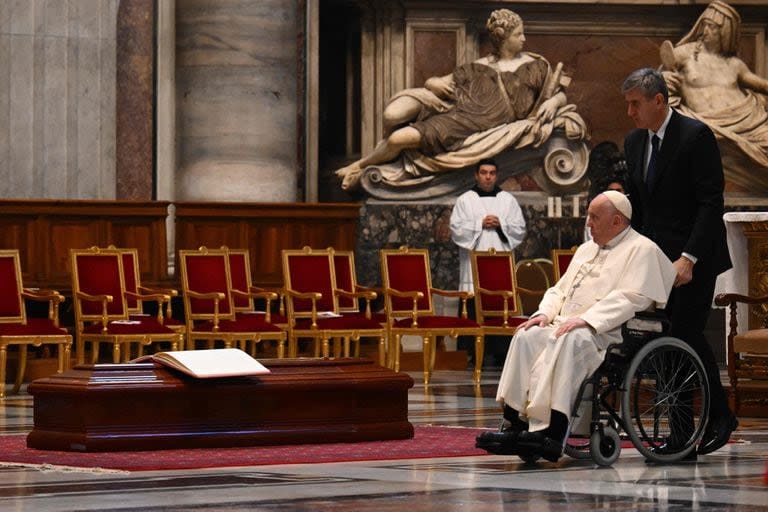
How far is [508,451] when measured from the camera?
642 cm

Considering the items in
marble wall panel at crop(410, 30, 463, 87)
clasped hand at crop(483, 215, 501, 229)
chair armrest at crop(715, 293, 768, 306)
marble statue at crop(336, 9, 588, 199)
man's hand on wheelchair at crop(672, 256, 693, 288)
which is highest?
marble wall panel at crop(410, 30, 463, 87)

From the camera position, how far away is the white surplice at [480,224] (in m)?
14.5

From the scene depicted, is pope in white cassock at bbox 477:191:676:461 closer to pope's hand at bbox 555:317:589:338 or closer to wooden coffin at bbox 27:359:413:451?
pope's hand at bbox 555:317:589:338

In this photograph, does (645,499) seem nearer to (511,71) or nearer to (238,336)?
(238,336)

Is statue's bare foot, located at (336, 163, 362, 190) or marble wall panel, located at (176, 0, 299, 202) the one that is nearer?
marble wall panel, located at (176, 0, 299, 202)

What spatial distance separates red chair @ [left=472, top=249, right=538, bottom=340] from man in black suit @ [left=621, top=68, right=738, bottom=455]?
5708mm

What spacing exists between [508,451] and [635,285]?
2.52 ft

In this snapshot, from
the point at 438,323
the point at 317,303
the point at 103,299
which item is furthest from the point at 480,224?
the point at 103,299

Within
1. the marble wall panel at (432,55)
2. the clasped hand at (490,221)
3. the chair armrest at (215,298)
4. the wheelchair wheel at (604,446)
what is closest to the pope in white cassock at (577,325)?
the wheelchair wheel at (604,446)

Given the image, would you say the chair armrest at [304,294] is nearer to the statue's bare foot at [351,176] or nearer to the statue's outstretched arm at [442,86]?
the statue's bare foot at [351,176]

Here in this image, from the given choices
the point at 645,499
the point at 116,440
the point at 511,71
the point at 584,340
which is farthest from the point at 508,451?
the point at 511,71

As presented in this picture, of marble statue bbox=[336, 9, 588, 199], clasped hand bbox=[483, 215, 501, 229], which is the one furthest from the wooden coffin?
marble statue bbox=[336, 9, 588, 199]

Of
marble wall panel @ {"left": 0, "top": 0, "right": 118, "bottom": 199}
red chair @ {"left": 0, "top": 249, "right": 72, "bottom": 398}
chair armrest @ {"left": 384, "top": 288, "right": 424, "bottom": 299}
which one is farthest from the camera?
marble wall panel @ {"left": 0, "top": 0, "right": 118, "bottom": 199}

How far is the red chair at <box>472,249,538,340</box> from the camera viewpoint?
41.4 feet
